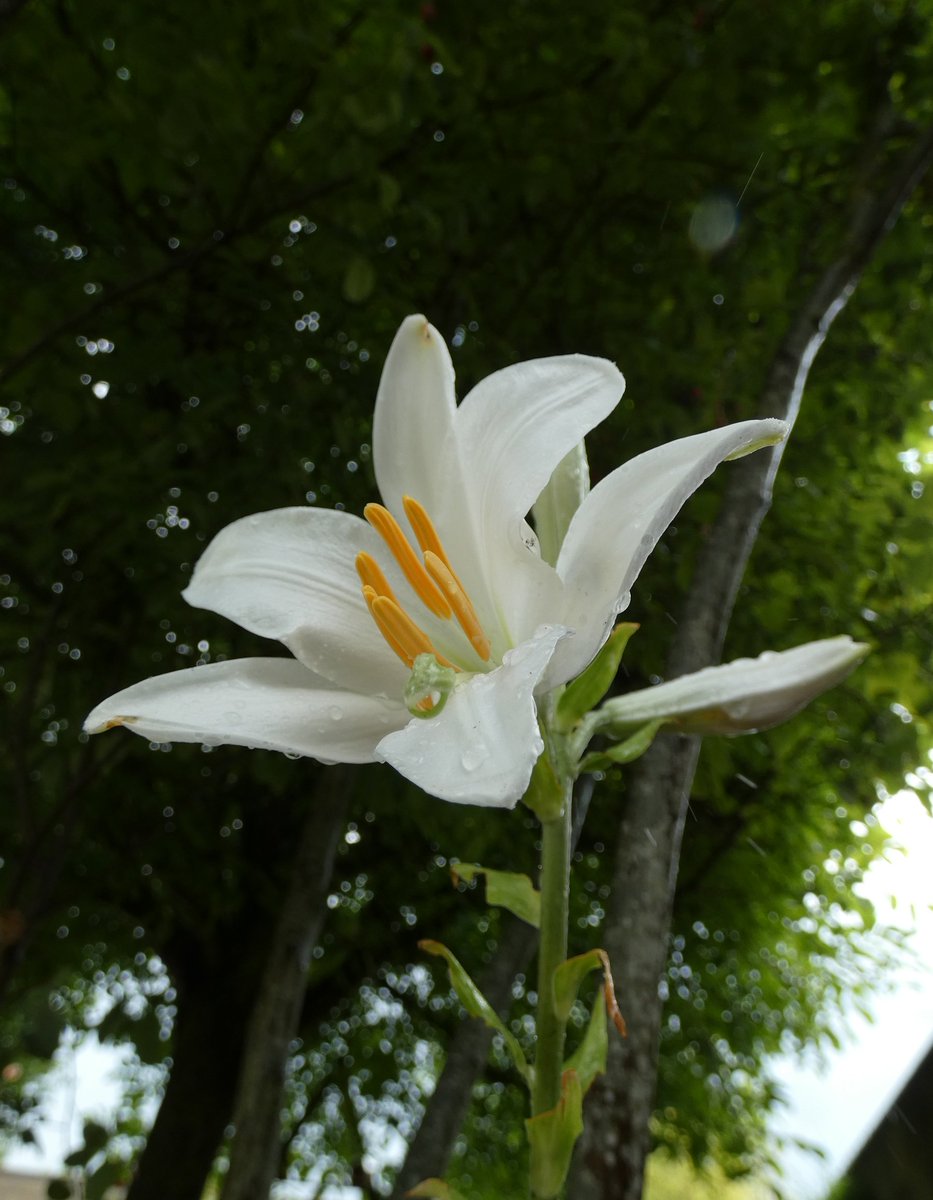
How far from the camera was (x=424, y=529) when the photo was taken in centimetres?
80

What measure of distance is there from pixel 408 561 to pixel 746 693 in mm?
298

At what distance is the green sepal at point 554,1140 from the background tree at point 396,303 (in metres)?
1.34

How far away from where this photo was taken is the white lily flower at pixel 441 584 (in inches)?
23.1

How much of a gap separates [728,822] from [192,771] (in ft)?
7.60

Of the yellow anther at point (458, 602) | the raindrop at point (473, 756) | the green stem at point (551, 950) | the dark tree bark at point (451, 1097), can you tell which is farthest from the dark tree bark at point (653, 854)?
the dark tree bark at point (451, 1097)

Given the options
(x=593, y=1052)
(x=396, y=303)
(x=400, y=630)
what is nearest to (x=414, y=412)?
(x=400, y=630)

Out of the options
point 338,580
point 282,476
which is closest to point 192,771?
point 282,476

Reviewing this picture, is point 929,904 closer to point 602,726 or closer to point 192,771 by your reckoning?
point 602,726

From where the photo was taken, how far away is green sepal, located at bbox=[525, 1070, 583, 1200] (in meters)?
0.60

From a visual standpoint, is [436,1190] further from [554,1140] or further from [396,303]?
[396,303]

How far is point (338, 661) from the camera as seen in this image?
0.74 meters

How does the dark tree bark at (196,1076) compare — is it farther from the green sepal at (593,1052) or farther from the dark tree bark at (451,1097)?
the green sepal at (593,1052)

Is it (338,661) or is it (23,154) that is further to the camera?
(23,154)

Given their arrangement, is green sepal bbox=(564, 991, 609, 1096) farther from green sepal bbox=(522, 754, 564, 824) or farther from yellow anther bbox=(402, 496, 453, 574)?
yellow anther bbox=(402, 496, 453, 574)
